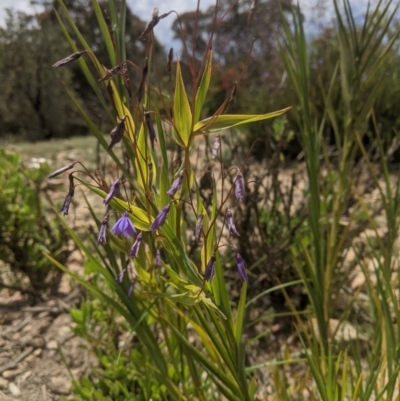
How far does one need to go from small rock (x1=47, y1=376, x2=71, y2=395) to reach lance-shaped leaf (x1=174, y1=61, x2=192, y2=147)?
0.85m

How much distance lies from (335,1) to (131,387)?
3.03 ft

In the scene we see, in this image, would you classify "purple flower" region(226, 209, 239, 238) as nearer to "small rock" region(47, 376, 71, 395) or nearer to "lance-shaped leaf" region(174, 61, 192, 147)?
"lance-shaped leaf" region(174, 61, 192, 147)

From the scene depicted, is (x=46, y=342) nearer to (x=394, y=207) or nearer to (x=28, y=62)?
(x=394, y=207)

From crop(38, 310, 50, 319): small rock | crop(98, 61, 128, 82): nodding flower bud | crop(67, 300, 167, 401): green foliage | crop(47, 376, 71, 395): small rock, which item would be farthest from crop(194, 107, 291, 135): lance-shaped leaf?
crop(38, 310, 50, 319): small rock

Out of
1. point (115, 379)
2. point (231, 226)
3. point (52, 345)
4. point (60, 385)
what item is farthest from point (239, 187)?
point (52, 345)

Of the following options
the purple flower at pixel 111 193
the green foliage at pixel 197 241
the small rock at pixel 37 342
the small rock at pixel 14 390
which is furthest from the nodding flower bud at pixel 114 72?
the small rock at pixel 37 342

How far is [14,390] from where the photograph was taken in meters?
1.04

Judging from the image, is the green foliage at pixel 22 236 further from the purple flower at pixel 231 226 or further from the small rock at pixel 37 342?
the purple flower at pixel 231 226

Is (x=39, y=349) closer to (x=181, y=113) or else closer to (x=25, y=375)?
(x=25, y=375)

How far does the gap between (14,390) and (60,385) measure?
0.11 meters

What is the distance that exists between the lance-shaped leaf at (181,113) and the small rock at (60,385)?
85cm

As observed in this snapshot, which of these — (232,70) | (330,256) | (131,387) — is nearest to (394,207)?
(330,256)

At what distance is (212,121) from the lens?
48 cm

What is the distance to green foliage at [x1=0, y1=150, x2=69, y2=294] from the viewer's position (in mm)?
1425
